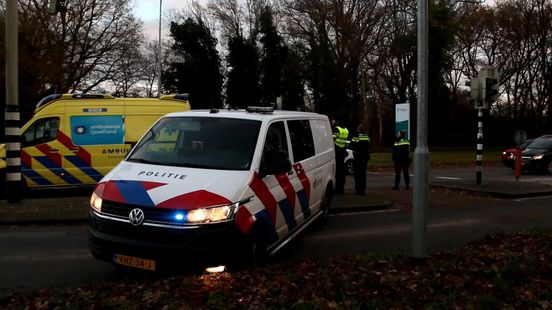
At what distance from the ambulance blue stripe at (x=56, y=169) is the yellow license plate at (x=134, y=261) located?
8.73 metres

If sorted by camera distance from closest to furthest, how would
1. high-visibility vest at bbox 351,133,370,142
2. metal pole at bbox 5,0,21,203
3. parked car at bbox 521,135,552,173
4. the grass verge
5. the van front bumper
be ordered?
the grass verge → the van front bumper → metal pole at bbox 5,0,21,203 → high-visibility vest at bbox 351,133,370,142 → parked car at bbox 521,135,552,173

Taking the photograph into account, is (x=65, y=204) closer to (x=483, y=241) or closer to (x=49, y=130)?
(x=49, y=130)

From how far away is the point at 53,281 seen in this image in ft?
19.8

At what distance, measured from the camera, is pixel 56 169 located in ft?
43.4

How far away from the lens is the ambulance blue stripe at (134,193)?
17.1ft

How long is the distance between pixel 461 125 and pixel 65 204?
44.4 meters

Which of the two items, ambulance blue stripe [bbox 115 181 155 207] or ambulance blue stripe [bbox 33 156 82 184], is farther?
ambulance blue stripe [bbox 33 156 82 184]

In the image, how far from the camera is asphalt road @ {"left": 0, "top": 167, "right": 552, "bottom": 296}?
20.8 ft

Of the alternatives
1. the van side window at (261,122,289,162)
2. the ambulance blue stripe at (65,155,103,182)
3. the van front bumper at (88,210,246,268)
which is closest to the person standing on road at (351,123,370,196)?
the van side window at (261,122,289,162)

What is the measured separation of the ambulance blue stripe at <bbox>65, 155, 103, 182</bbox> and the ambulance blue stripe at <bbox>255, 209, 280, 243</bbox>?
824 centimetres

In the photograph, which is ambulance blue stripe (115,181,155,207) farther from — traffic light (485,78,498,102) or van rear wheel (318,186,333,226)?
traffic light (485,78,498,102)

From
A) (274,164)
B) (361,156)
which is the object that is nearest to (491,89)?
(361,156)

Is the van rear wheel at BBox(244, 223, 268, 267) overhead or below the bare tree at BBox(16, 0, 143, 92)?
below

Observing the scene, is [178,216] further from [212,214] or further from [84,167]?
[84,167]
